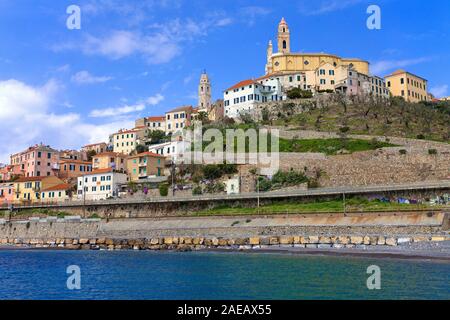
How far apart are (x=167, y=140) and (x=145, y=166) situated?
57.9 ft

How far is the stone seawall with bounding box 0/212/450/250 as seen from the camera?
3834 cm

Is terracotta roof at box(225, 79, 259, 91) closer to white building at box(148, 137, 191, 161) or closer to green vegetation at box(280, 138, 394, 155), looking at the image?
white building at box(148, 137, 191, 161)

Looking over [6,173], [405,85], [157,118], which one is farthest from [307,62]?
[6,173]

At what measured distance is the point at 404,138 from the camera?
218ft

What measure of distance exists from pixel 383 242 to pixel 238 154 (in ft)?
113

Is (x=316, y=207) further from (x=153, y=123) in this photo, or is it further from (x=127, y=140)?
(x=153, y=123)

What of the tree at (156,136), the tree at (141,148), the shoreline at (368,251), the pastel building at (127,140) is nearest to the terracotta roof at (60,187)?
the tree at (141,148)

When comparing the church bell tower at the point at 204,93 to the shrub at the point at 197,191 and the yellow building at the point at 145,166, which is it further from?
the shrub at the point at 197,191

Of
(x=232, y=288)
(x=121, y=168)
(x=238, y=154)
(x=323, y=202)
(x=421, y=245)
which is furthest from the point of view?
(x=121, y=168)

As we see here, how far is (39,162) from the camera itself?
89.5 metres

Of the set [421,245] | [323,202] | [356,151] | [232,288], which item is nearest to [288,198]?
[323,202]

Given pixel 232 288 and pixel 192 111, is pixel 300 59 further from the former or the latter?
pixel 232 288

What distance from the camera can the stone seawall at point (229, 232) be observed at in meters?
38.3

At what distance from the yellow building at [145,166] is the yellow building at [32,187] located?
1437cm
